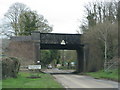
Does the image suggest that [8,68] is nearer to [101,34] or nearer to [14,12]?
[101,34]

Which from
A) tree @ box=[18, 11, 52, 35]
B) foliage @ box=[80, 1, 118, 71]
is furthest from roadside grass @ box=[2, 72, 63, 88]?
tree @ box=[18, 11, 52, 35]

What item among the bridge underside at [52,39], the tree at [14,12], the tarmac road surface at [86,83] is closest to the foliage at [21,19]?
the tree at [14,12]

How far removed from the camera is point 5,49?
45844mm

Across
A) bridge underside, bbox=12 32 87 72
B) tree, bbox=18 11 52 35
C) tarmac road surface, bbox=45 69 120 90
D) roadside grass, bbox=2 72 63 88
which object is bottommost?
tarmac road surface, bbox=45 69 120 90

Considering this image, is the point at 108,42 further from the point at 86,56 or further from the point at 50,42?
the point at 50,42

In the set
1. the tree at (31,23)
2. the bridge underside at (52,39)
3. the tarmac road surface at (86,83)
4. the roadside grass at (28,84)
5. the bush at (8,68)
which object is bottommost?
the tarmac road surface at (86,83)

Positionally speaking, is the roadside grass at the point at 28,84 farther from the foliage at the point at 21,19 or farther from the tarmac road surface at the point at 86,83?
the foliage at the point at 21,19

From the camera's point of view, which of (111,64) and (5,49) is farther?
(5,49)

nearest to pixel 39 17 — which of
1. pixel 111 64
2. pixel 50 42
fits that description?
pixel 50 42

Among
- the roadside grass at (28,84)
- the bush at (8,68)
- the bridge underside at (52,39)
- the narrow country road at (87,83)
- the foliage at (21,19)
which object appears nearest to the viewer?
the roadside grass at (28,84)

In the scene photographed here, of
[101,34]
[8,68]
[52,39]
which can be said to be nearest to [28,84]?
[8,68]

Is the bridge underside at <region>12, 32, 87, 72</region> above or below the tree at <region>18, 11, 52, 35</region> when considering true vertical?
below

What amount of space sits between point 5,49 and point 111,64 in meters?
19.1

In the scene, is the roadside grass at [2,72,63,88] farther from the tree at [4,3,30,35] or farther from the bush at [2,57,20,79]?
the tree at [4,3,30,35]
